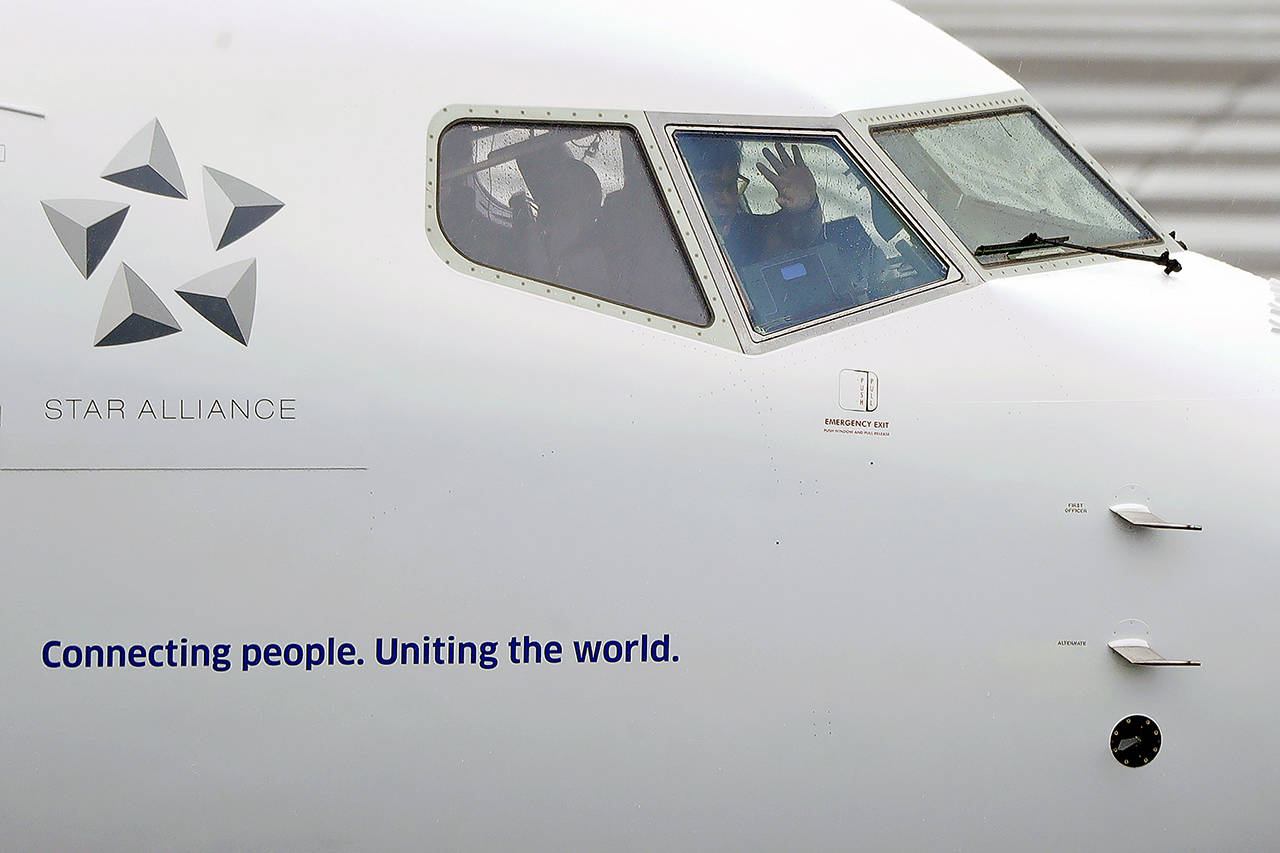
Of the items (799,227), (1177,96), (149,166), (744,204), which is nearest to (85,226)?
(149,166)

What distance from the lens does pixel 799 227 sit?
2982mm

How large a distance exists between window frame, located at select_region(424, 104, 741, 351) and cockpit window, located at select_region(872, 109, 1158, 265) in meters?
0.56

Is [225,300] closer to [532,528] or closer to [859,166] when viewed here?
[532,528]

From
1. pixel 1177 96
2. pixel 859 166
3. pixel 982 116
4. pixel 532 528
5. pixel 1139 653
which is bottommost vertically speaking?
pixel 1139 653

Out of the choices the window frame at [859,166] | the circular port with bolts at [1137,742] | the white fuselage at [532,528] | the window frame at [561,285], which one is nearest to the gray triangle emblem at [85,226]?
the white fuselage at [532,528]

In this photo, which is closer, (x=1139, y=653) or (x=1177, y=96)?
(x=1139, y=653)

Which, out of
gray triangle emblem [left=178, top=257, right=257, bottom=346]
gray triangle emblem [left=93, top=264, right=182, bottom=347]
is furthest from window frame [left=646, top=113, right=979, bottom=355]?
gray triangle emblem [left=93, top=264, right=182, bottom=347]

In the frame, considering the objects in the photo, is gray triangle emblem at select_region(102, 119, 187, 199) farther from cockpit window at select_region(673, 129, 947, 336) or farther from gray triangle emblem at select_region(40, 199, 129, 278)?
cockpit window at select_region(673, 129, 947, 336)

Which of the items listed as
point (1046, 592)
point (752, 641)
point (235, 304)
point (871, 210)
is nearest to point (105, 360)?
point (235, 304)

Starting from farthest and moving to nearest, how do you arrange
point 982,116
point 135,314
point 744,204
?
1. point 982,116
2. point 744,204
3. point 135,314

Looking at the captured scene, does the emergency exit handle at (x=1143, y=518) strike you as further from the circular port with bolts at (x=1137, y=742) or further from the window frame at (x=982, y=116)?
the window frame at (x=982, y=116)

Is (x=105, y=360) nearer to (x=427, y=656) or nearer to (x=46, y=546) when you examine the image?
(x=46, y=546)

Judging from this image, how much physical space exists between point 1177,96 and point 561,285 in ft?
18.1

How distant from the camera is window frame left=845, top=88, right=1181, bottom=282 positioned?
3.03 metres
